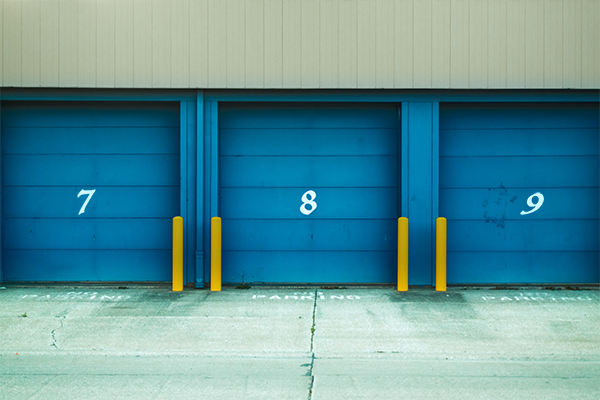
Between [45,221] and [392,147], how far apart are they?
6418 mm

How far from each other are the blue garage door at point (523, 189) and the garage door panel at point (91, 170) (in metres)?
5.04

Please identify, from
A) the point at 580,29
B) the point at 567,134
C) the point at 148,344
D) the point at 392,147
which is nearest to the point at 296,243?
the point at 392,147

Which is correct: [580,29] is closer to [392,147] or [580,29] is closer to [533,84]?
[533,84]

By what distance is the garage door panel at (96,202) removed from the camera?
9461mm

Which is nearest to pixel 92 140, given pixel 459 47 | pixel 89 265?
pixel 89 265

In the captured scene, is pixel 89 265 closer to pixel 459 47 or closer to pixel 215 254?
pixel 215 254

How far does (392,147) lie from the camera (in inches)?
370

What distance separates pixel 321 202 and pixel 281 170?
924mm

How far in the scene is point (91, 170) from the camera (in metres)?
9.47

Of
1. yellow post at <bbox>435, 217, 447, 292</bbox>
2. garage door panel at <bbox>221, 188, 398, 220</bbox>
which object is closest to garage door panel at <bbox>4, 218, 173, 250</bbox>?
garage door panel at <bbox>221, 188, 398, 220</bbox>

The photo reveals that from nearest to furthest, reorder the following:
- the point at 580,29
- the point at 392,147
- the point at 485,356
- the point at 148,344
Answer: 1. the point at 485,356
2. the point at 148,344
3. the point at 580,29
4. the point at 392,147

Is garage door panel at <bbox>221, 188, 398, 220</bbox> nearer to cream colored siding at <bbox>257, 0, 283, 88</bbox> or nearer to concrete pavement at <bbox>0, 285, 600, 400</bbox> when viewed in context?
concrete pavement at <bbox>0, 285, 600, 400</bbox>

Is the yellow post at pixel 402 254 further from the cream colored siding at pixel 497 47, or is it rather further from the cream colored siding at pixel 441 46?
the cream colored siding at pixel 497 47

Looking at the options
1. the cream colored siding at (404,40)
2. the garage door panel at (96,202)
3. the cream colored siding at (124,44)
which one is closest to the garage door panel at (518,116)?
the cream colored siding at (404,40)
